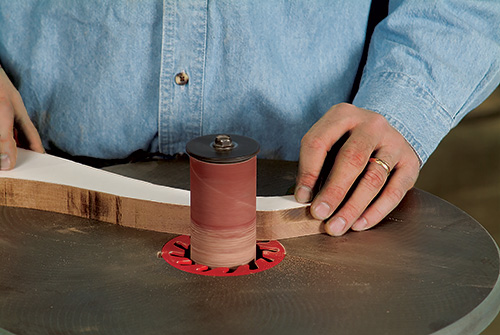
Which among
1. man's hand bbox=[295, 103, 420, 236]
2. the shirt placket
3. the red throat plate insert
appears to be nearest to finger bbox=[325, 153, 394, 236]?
man's hand bbox=[295, 103, 420, 236]

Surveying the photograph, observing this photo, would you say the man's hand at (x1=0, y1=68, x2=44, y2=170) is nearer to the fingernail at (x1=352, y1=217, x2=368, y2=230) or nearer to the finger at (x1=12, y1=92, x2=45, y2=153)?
the finger at (x1=12, y1=92, x2=45, y2=153)

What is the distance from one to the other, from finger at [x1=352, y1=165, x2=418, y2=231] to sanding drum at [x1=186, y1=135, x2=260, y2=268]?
0.77 feet

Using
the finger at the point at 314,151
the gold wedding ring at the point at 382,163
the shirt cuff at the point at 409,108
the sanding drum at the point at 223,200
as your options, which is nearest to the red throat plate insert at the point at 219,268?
the sanding drum at the point at 223,200

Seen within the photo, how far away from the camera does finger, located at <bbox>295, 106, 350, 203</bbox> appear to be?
1.14 meters

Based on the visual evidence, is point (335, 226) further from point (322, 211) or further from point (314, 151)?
point (314, 151)

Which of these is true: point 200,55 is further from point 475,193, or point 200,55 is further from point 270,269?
point 475,193

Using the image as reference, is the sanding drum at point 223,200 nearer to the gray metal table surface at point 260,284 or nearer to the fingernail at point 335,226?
the gray metal table surface at point 260,284

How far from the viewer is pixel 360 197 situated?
3.69 feet

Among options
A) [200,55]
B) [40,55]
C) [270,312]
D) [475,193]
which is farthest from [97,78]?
[475,193]

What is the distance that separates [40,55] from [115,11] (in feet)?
0.77

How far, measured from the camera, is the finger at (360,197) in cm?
109

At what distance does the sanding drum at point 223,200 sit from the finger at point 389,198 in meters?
0.23

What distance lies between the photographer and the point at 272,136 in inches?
60.5

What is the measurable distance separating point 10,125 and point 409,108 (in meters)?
0.84
